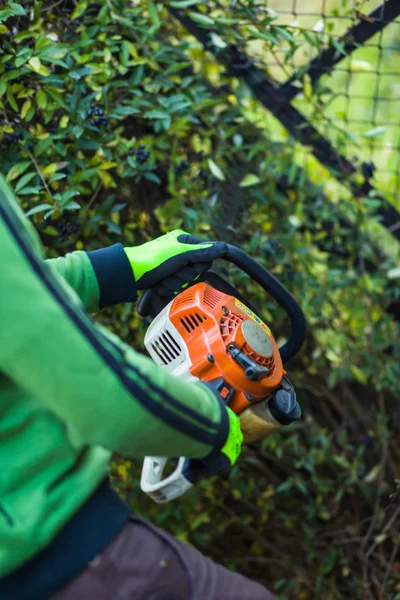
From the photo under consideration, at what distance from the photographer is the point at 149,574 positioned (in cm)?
111

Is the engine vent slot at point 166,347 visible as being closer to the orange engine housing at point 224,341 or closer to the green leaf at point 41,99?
the orange engine housing at point 224,341

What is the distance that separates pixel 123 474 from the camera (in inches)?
93.7

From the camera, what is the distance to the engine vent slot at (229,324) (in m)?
1.41

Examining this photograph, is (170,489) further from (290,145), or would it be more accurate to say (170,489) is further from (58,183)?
(290,145)

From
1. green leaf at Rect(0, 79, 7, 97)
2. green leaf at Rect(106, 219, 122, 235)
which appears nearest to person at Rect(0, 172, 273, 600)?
green leaf at Rect(0, 79, 7, 97)

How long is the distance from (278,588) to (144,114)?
6.07 feet

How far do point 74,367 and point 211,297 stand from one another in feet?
2.00

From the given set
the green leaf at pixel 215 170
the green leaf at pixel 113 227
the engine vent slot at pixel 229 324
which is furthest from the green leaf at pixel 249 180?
the engine vent slot at pixel 229 324

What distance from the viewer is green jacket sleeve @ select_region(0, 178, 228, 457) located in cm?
91

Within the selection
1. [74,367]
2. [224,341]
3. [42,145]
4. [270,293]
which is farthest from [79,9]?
[74,367]

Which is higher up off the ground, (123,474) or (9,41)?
(9,41)

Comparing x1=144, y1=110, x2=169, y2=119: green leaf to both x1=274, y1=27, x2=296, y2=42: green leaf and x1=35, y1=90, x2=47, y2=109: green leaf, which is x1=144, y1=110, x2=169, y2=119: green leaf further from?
x1=274, y1=27, x2=296, y2=42: green leaf

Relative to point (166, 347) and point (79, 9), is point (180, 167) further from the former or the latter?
point (166, 347)

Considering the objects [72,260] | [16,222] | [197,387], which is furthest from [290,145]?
[16,222]
